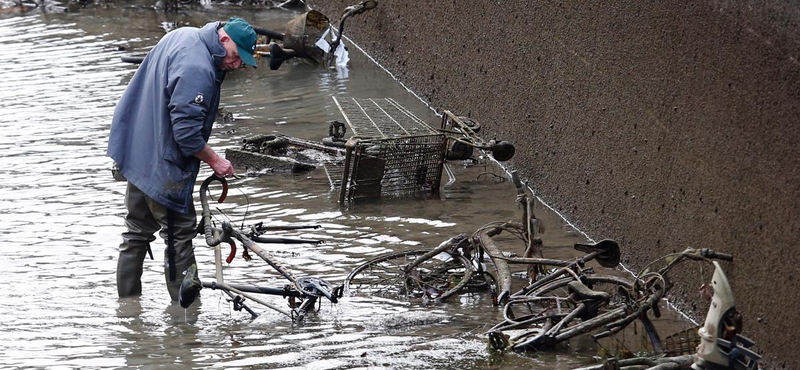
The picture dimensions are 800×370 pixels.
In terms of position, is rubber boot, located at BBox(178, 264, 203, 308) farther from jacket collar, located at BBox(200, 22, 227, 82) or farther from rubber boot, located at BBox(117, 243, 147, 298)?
jacket collar, located at BBox(200, 22, 227, 82)

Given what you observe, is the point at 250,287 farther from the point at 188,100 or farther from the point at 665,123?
Answer: the point at 665,123

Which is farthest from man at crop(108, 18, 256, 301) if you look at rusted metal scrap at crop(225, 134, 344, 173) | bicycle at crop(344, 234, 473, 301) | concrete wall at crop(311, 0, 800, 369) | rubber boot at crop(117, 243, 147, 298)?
rusted metal scrap at crop(225, 134, 344, 173)

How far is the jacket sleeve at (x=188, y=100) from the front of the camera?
6492 mm

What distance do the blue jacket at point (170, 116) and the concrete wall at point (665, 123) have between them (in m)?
2.79

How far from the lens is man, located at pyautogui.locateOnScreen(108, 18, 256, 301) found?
6535 millimetres

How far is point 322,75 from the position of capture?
46.4 feet

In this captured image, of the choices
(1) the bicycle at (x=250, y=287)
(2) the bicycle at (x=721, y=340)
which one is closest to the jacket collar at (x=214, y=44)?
(1) the bicycle at (x=250, y=287)

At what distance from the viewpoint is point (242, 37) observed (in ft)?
22.0

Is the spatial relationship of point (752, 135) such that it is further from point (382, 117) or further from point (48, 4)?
point (48, 4)

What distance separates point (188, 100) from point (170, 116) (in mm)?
158

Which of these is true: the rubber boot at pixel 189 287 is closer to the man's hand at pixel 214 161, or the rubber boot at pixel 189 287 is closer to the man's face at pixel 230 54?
the man's hand at pixel 214 161

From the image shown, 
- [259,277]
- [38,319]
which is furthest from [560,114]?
[38,319]

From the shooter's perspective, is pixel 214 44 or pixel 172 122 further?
pixel 214 44

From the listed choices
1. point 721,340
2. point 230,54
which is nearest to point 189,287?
point 230,54
